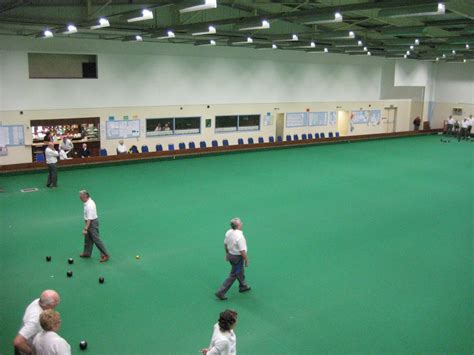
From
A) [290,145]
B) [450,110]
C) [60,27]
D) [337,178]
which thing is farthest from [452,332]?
[450,110]

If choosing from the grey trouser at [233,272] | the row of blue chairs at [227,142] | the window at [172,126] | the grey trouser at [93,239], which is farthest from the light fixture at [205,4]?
the window at [172,126]

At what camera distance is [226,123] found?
960 inches

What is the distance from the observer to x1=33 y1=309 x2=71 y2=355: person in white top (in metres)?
4.30

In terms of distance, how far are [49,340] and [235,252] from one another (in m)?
3.80

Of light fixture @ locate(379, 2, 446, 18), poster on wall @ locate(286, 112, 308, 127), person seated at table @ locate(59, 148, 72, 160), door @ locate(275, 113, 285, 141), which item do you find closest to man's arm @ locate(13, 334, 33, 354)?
light fixture @ locate(379, 2, 446, 18)

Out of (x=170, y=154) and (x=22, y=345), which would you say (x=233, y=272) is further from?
(x=170, y=154)

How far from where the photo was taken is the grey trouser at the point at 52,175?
15.2m

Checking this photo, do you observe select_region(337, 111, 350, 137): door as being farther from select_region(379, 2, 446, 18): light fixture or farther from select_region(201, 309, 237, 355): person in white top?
select_region(201, 309, 237, 355): person in white top

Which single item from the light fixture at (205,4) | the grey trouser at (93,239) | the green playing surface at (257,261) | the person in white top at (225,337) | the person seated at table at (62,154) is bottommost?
the green playing surface at (257,261)

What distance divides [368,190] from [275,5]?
7148 millimetres

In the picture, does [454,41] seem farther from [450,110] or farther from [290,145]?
[450,110]

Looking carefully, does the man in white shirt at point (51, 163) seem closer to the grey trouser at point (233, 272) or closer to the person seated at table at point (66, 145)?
the person seated at table at point (66, 145)

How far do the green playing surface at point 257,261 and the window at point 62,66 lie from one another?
15.3 feet

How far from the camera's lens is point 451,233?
11.7 m
